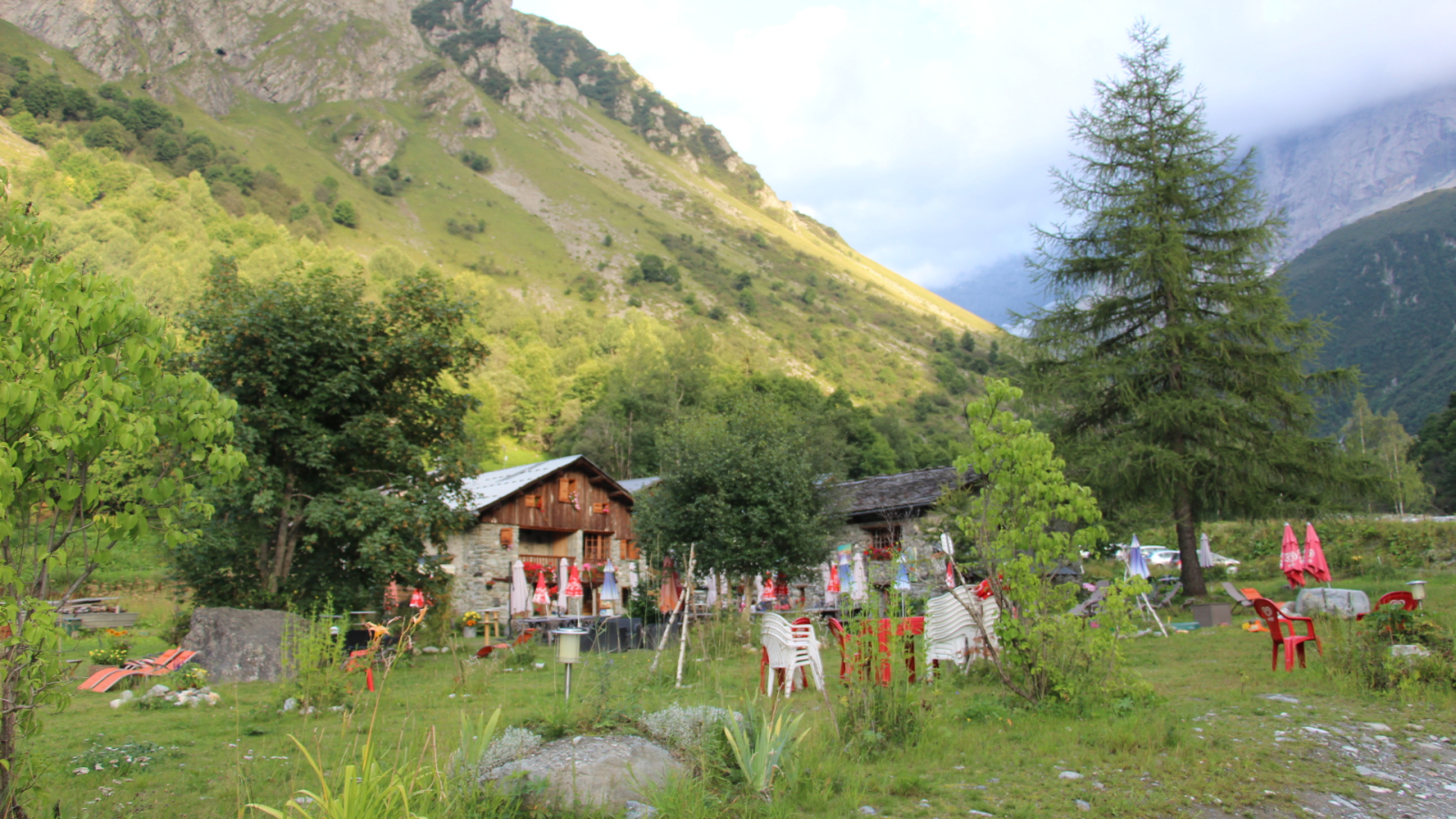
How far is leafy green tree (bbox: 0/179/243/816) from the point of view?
329 cm

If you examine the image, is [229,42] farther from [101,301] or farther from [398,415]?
[101,301]

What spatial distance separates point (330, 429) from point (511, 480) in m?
13.3

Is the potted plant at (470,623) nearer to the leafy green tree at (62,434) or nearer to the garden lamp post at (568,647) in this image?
the garden lamp post at (568,647)

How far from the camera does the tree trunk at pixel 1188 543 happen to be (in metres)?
17.4

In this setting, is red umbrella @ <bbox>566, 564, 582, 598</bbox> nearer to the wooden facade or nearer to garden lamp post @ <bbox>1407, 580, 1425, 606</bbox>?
the wooden facade

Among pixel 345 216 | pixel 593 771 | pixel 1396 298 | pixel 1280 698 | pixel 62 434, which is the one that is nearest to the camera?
pixel 62 434

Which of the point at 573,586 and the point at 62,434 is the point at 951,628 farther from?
the point at 573,586

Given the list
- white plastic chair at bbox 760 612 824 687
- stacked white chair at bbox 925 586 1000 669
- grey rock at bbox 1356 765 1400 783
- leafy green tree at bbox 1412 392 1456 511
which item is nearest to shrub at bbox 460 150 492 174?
leafy green tree at bbox 1412 392 1456 511

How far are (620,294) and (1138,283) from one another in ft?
332

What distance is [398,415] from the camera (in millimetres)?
16500

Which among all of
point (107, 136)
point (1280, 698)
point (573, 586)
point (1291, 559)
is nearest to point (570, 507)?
point (573, 586)

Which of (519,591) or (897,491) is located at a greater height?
(897,491)

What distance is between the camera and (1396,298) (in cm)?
9838

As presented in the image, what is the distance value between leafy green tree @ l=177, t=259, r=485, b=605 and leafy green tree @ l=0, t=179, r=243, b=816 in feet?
35.5
